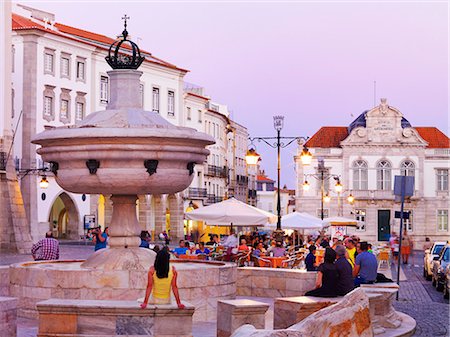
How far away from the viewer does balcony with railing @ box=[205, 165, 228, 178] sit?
7868cm

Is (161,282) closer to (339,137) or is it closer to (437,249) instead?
(437,249)

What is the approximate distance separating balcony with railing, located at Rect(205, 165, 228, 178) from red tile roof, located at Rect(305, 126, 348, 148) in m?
7.38

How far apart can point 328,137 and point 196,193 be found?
1369 cm

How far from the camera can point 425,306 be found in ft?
65.5

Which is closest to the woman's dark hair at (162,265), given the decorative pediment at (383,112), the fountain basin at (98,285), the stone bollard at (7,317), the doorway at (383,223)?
the stone bollard at (7,317)

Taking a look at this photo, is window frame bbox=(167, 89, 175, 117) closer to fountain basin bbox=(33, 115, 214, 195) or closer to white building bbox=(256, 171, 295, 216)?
white building bbox=(256, 171, 295, 216)

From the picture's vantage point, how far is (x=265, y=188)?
12275 cm

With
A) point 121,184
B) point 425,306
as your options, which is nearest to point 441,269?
point 425,306

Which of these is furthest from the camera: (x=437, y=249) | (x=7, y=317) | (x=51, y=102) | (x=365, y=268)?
(x=51, y=102)

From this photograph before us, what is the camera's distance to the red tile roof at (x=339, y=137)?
265ft

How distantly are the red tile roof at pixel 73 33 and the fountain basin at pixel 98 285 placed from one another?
4162 cm

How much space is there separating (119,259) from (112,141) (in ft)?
5.77

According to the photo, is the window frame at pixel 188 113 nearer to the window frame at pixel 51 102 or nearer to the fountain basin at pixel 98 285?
the window frame at pixel 51 102

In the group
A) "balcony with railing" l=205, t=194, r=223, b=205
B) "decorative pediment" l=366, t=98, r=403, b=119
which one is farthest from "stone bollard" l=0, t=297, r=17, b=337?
"decorative pediment" l=366, t=98, r=403, b=119
